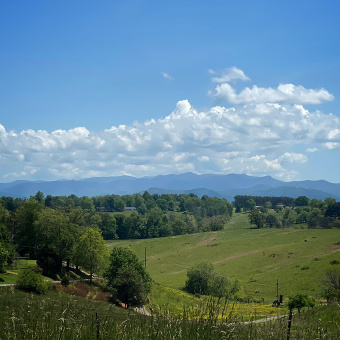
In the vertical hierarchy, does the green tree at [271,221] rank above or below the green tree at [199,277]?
above

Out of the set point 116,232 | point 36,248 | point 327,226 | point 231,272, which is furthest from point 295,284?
point 116,232

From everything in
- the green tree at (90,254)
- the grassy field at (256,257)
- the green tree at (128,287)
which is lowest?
the grassy field at (256,257)

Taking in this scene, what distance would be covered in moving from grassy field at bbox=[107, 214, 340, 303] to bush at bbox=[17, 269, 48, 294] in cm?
4212

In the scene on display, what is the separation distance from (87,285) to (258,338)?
2338 inches

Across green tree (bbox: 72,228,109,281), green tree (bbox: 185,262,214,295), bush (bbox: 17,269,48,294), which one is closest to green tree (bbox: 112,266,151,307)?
green tree (bbox: 72,228,109,281)

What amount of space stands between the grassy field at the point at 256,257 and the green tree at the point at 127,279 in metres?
22.1

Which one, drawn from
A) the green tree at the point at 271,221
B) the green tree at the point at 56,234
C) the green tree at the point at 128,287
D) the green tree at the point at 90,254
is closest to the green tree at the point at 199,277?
the green tree at the point at 90,254

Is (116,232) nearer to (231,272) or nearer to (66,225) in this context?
(231,272)

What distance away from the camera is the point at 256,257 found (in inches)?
4242

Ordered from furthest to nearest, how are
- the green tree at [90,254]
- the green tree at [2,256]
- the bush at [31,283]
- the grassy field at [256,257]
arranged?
the grassy field at [256,257] < the green tree at [90,254] < the green tree at [2,256] < the bush at [31,283]

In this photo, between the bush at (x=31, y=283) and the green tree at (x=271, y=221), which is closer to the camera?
the bush at (x=31, y=283)

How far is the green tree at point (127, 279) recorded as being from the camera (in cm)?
5616

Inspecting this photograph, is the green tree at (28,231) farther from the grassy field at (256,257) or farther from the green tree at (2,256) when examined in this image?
the grassy field at (256,257)

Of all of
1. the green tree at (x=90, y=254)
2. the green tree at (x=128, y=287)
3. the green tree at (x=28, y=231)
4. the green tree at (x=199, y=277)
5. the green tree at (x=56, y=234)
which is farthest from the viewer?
the green tree at (x=199, y=277)
